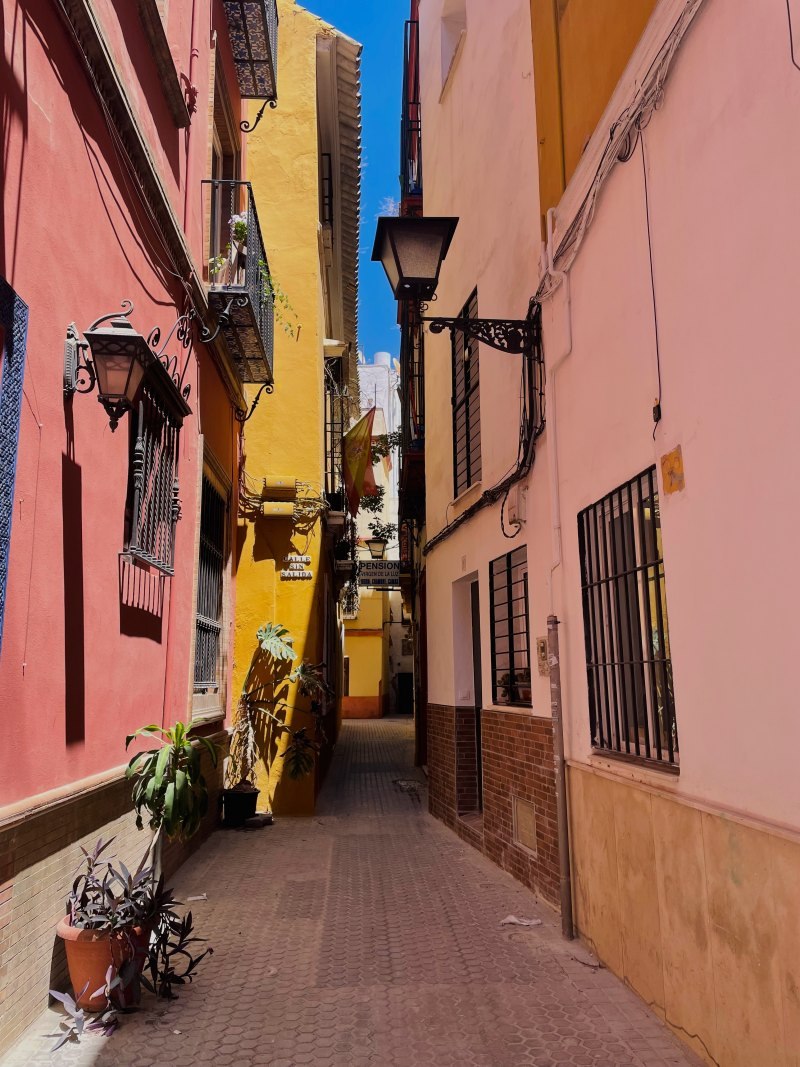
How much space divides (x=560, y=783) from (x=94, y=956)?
2.99m

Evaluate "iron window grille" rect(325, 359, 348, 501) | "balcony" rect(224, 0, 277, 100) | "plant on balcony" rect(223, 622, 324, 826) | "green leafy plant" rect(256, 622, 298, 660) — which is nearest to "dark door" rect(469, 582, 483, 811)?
"plant on balcony" rect(223, 622, 324, 826)

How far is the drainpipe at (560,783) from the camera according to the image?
202 inches

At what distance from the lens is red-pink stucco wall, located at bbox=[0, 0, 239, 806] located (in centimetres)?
363

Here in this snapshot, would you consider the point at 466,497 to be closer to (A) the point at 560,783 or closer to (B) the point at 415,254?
(B) the point at 415,254

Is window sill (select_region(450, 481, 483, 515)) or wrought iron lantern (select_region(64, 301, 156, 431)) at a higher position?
window sill (select_region(450, 481, 483, 515))

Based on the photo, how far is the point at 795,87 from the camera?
274 centimetres

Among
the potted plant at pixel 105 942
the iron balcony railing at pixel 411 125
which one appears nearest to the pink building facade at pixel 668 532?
the potted plant at pixel 105 942

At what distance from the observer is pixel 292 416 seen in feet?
35.6

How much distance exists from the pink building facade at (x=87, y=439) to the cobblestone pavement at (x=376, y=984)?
2.64 ft

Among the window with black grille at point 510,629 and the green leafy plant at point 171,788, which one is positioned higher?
the window with black grille at point 510,629

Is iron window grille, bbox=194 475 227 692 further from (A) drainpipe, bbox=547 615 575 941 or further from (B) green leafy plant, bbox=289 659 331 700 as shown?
(A) drainpipe, bbox=547 615 575 941

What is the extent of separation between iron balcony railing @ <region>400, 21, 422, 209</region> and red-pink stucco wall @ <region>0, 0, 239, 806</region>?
314 inches

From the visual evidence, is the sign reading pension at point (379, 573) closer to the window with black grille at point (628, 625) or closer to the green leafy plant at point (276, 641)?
the green leafy plant at point (276, 641)

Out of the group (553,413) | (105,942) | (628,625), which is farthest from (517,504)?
(105,942)
